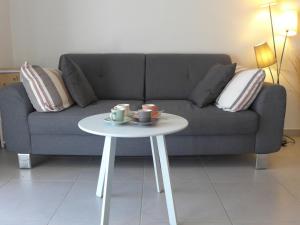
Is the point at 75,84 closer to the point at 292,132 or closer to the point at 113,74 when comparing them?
the point at 113,74

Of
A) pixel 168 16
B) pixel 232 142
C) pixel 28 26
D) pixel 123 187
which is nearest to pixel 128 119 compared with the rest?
pixel 123 187

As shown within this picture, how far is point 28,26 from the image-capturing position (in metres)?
3.29

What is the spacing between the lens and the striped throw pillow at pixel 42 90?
7.97 feet

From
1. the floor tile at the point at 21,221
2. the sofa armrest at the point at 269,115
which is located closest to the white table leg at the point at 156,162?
the floor tile at the point at 21,221

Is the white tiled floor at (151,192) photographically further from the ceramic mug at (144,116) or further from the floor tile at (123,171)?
the ceramic mug at (144,116)

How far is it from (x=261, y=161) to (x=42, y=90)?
176 cm

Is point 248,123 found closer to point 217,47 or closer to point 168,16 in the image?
point 217,47

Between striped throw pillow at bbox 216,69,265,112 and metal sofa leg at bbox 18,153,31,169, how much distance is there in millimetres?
1550

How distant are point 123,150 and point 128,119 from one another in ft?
2.47

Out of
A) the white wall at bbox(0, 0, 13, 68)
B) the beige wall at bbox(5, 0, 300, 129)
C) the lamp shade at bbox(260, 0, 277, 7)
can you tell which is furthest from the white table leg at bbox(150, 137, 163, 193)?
the lamp shade at bbox(260, 0, 277, 7)

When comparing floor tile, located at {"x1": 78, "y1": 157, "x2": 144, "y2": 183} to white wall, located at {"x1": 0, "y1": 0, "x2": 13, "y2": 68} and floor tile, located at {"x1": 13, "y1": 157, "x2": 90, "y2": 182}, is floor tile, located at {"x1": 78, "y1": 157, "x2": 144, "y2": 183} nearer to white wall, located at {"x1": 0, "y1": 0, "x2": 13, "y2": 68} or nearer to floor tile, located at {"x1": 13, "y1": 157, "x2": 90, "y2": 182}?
floor tile, located at {"x1": 13, "y1": 157, "x2": 90, "y2": 182}

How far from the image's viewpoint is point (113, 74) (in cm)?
310

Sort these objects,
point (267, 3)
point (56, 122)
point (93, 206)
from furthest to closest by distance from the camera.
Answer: point (267, 3) < point (56, 122) < point (93, 206)

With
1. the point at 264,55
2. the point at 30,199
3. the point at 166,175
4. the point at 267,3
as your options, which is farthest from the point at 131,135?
the point at 267,3
